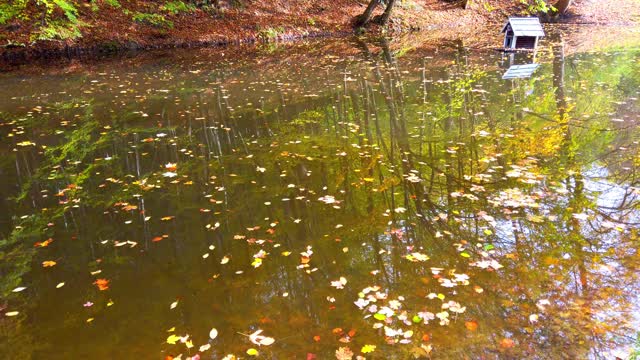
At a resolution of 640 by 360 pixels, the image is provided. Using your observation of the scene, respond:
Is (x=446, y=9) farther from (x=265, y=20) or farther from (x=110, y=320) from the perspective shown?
(x=110, y=320)

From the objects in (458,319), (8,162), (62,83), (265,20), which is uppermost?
(265,20)

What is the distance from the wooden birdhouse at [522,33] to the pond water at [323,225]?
19.4ft

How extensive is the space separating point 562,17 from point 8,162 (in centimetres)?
3029

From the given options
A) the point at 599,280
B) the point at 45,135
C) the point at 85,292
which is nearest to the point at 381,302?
the point at 599,280

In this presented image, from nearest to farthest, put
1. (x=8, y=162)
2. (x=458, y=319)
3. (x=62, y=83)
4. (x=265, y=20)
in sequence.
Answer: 1. (x=458, y=319)
2. (x=8, y=162)
3. (x=62, y=83)
4. (x=265, y=20)

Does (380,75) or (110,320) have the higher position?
(380,75)

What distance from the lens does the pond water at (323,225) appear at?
159 inches

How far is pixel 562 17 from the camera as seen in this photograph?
90.4 ft

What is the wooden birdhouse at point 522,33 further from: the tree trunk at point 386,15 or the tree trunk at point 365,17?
the tree trunk at point 365,17

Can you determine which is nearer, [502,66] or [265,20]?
[502,66]

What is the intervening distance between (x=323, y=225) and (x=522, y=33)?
14.9 m

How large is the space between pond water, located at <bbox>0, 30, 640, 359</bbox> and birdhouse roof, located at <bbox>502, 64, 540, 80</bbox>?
1.81 meters

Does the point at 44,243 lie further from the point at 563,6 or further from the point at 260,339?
the point at 563,6

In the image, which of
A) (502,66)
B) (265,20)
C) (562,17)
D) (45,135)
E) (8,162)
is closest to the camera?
(8,162)
